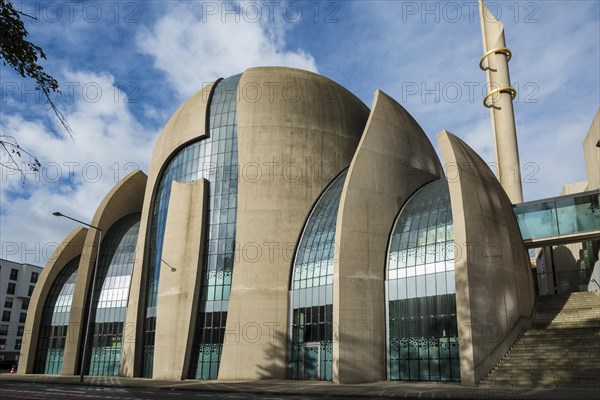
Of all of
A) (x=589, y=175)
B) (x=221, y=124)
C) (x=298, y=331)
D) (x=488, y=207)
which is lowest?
(x=298, y=331)

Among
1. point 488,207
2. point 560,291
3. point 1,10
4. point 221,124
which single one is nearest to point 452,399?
point 488,207

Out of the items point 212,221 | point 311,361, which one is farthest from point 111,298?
point 311,361

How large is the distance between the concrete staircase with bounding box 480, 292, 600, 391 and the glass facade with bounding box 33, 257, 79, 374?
32.7 meters

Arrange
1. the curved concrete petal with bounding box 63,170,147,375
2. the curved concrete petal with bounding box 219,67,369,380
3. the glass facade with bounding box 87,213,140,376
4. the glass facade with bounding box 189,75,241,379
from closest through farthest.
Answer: the curved concrete petal with bounding box 219,67,369,380, the glass facade with bounding box 189,75,241,379, the glass facade with bounding box 87,213,140,376, the curved concrete petal with bounding box 63,170,147,375

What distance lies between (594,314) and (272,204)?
62.3ft

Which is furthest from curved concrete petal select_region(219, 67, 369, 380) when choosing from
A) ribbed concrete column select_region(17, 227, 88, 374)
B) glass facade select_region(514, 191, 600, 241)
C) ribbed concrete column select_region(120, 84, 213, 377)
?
ribbed concrete column select_region(17, 227, 88, 374)

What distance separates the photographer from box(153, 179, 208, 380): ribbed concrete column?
99.1 ft

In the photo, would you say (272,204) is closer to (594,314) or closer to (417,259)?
(417,259)

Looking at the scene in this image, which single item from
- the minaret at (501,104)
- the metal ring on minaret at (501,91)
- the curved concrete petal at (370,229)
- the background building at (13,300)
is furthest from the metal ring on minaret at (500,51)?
the background building at (13,300)

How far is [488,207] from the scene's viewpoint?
26.2 m

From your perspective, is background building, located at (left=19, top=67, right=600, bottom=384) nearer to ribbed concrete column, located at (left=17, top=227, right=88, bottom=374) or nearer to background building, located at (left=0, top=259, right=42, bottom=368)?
ribbed concrete column, located at (left=17, top=227, right=88, bottom=374)

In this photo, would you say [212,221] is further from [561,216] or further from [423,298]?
[561,216]

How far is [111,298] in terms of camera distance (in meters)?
38.9

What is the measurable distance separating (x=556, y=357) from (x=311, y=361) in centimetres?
1215
